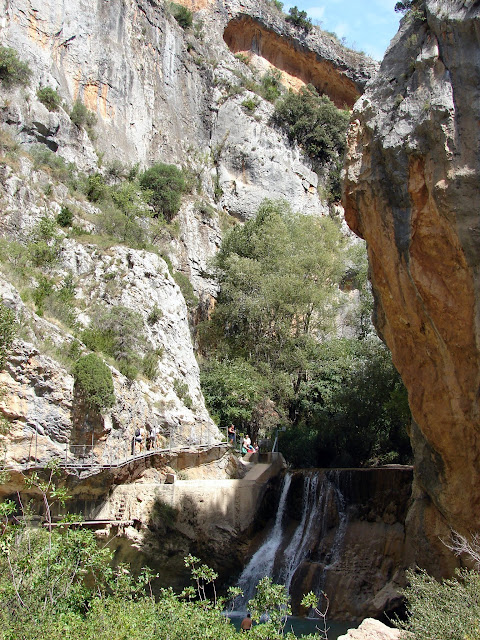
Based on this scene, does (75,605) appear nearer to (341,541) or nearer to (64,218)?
(341,541)

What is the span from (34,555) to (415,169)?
9.25 m

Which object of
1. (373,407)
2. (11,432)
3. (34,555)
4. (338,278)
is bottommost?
(34,555)

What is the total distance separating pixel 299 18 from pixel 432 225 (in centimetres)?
4378

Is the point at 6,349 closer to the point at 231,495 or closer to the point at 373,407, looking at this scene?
the point at 231,495

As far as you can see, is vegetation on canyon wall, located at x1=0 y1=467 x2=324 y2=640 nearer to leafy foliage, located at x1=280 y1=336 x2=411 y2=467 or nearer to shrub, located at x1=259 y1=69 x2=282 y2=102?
leafy foliage, located at x1=280 y1=336 x2=411 y2=467

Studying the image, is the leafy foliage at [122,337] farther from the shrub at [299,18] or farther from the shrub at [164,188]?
the shrub at [299,18]

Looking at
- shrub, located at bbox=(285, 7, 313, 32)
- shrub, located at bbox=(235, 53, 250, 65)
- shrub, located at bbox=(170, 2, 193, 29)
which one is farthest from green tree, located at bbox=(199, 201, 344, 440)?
shrub, located at bbox=(285, 7, 313, 32)

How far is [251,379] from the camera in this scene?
1089 inches

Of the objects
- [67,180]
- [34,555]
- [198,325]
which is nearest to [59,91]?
[67,180]

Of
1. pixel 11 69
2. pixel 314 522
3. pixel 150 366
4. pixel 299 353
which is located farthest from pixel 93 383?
pixel 11 69

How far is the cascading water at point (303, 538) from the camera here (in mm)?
17891

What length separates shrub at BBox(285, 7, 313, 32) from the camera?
4856cm

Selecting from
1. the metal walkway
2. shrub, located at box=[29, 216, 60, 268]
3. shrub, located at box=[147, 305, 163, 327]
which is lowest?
the metal walkway

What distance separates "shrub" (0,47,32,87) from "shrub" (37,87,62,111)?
0.90m
